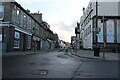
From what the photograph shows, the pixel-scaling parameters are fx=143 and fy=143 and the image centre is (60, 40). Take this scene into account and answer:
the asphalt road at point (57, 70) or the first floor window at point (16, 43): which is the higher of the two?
the first floor window at point (16, 43)

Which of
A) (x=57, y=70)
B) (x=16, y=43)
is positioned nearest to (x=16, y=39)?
(x=16, y=43)

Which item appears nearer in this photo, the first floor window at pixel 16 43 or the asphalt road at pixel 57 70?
the asphalt road at pixel 57 70

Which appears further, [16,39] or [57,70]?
[16,39]

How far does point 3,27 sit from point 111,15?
88.2 feet

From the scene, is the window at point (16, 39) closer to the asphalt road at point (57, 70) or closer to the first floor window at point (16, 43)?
the first floor window at point (16, 43)

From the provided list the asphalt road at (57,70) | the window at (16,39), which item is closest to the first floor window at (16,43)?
the window at (16,39)

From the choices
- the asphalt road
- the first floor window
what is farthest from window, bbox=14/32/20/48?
the asphalt road

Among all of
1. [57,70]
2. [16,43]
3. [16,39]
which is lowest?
[57,70]

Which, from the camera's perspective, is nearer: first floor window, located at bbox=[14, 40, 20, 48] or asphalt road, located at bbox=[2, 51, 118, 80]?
asphalt road, located at bbox=[2, 51, 118, 80]

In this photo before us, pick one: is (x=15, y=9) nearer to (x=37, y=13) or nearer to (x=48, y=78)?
(x=48, y=78)

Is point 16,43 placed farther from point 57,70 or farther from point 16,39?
point 57,70

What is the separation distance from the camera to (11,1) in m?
25.2

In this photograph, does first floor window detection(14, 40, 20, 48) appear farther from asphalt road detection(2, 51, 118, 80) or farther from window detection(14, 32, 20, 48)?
asphalt road detection(2, 51, 118, 80)

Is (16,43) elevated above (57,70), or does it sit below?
above
